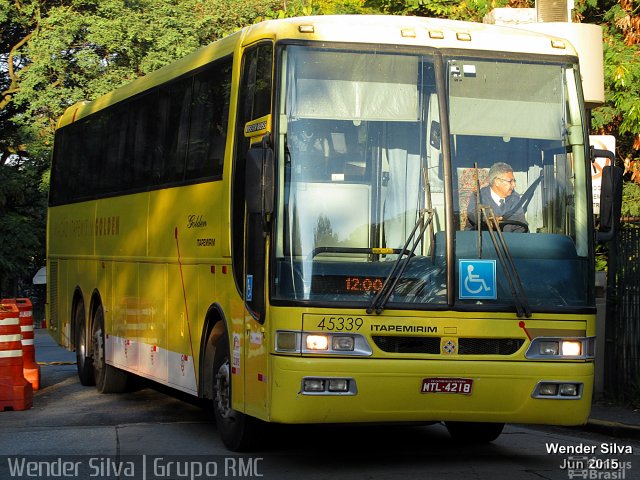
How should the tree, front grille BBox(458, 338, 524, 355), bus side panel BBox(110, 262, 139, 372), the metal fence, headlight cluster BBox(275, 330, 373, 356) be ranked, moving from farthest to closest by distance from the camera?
the tree → bus side panel BBox(110, 262, 139, 372) → the metal fence → front grille BBox(458, 338, 524, 355) → headlight cluster BBox(275, 330, 373, 356)

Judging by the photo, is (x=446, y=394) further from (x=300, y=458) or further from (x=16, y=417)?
(x=16, y=417)

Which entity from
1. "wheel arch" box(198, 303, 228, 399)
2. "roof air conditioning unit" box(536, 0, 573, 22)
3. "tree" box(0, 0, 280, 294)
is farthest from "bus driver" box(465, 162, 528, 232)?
"tree" box(0, 0, 280, 294)

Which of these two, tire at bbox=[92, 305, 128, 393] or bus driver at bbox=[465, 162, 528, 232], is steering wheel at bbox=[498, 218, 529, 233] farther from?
tire at bbox=[92, 305, 128, 393]

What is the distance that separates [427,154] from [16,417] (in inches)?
247

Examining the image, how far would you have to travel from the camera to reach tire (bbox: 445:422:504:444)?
11664mm

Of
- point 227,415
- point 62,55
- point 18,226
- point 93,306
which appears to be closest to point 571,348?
point 227,415

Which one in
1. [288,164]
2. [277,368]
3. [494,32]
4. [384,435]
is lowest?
[384,435]

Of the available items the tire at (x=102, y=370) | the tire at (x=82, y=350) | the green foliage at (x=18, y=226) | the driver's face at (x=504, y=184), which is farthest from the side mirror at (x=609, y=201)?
the green foliage at (x=18, y=226)

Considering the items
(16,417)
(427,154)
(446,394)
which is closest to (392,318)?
(446,394)

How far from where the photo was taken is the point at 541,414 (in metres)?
9.73

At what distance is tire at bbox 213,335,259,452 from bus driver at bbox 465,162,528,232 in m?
2.57

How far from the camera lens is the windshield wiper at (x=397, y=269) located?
9.41 m

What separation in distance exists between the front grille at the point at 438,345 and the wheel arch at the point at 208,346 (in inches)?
89.2

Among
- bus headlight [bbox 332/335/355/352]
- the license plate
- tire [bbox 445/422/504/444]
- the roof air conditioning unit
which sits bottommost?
tire [bbox 445/422/504/444]
